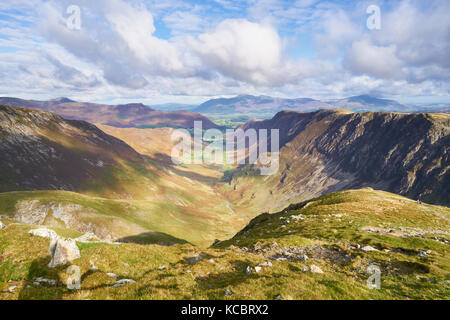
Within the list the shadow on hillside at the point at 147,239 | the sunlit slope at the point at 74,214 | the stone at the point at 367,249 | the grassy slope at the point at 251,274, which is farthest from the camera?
the shadow on hillside at the point at 147,239

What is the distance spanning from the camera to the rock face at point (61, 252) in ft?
49.5

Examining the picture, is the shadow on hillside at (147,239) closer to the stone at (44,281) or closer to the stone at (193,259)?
the stone at (193,259)

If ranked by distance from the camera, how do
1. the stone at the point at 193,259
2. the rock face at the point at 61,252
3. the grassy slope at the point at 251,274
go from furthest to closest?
the stone at the point at 193,259 → the rock face at the point at 61,252 → the grassy slope at the point at 251,274

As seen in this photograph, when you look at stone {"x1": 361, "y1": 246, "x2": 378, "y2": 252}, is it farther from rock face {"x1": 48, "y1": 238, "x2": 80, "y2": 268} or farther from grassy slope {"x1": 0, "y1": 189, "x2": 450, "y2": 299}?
rock face {"x1": 48, "y1": 238, "x2": 80, "y2": 268}

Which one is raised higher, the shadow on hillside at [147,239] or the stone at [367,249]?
the stone at [367,249]

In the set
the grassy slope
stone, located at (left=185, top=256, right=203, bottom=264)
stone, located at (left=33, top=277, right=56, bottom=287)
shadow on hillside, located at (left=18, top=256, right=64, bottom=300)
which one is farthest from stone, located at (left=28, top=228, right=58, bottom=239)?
stone, located at (left=185, top=256, right=203, bottom=264)

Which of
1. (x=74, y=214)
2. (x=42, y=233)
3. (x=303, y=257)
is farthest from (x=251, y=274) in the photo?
(x=74, y=214)

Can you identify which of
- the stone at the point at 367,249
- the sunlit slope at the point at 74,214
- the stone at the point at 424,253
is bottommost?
the sunlit slope at the point at 74,214

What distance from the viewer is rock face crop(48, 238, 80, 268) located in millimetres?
15086

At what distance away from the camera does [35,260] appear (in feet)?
48.5

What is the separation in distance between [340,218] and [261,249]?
21.6 meters

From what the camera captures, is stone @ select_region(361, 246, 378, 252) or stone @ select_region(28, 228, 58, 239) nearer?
stone @ select_region(28, 228, 58, 239)

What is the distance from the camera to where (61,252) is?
15.5 metres

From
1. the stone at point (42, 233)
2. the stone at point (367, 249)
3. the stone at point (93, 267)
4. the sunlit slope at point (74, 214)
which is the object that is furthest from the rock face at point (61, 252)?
the sunlit slope at point (74, 214)
